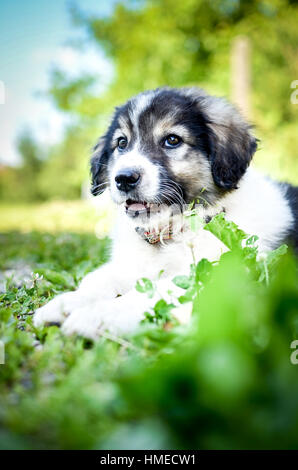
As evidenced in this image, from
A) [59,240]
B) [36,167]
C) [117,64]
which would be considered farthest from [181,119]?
[36,167]

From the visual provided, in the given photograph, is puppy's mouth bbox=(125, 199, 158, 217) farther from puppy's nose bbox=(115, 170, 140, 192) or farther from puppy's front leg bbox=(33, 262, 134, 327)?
puppy's front leg bbox=(33, 262, 134, 327)

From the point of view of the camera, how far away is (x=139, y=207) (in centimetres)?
311

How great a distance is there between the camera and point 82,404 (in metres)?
1.47

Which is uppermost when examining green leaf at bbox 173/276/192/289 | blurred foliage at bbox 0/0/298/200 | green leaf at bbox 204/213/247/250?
blurred foliage at bbox 0/0/298/200

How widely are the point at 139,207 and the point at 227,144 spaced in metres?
0.81

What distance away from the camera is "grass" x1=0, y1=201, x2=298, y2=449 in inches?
45.3

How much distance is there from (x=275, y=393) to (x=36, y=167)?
1758 inches

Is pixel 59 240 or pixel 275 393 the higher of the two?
pixel 59 240

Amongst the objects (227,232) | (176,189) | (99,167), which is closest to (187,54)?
(99,167)
